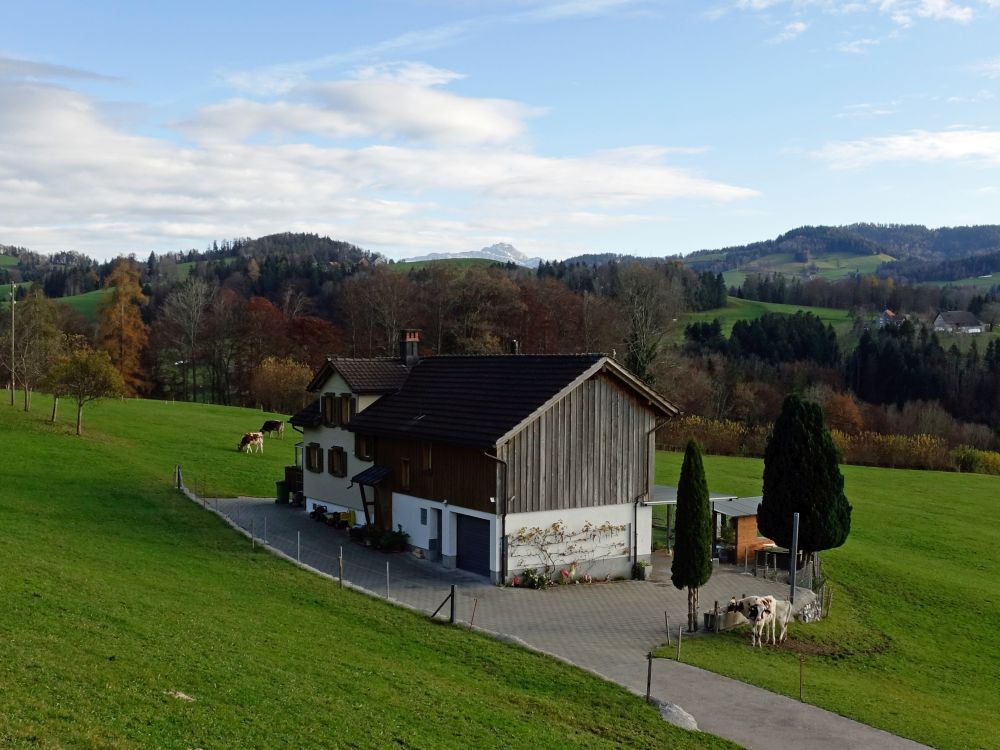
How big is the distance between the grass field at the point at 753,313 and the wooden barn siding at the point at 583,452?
99.4 m

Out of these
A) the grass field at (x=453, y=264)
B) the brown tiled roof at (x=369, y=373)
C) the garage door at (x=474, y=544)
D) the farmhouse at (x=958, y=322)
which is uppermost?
the grass field at (x=453, y=264)

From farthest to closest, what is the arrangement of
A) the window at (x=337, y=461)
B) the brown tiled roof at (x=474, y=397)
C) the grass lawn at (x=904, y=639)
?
the window at (x=337, y=461) → the brown tiled roof at (x=474, y=397) → the grass lawn at (x=904, y=639)

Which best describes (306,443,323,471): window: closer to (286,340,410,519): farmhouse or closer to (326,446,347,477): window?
(286,340,410,519): farmhouse

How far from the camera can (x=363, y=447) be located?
3556 cm

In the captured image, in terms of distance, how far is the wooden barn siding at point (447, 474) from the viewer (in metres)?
29.2

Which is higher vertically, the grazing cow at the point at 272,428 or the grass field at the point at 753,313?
the grass field at the point at 753,313

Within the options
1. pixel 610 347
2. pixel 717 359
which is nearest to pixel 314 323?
pixel 610 347

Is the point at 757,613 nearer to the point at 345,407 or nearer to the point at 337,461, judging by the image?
the point at 345,407

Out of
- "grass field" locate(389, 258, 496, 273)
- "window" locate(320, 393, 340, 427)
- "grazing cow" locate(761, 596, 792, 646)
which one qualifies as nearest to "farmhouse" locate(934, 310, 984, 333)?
"grass field" locate(389, 258, 496, 273)

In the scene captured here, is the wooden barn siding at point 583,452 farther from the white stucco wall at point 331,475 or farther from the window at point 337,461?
the window at point 337,461

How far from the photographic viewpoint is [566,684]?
17891 mm

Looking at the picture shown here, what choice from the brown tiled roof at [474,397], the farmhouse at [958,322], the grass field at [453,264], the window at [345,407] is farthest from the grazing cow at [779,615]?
the farmhouse at [958,322]

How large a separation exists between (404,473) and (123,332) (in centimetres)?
5998

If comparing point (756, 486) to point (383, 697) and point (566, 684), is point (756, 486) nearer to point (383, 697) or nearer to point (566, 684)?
point (566, 684)
